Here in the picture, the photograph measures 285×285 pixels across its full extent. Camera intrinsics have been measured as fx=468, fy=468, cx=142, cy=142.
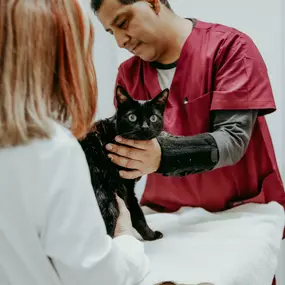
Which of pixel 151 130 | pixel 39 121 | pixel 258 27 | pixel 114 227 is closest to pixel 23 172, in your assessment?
pixel 39 121

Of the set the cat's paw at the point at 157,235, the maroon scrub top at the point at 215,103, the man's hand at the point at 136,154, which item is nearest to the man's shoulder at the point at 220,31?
the maroon scrub top at the point at 215,103

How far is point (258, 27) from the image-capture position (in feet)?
5.10

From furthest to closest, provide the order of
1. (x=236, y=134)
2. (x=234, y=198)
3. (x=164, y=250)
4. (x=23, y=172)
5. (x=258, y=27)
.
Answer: (x=258, y=27) → (x=234, y=198) → (x=236, y=134) → (x=164, y=250) → (x=23, y=172)

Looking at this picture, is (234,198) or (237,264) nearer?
(237,264)

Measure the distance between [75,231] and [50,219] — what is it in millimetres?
33

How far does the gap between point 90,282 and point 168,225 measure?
0.54 m

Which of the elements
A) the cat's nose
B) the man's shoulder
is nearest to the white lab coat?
the cat's nose

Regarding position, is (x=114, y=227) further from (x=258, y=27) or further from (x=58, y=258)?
(x=258, y=27)

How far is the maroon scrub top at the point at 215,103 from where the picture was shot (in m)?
1.10

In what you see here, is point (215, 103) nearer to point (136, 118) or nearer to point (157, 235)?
point (136, 118)

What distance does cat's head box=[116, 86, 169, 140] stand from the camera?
945 millimetres

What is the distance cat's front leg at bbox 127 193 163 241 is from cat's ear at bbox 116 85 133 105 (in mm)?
217

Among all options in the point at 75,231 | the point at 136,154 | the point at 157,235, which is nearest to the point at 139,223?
the point at 157,235

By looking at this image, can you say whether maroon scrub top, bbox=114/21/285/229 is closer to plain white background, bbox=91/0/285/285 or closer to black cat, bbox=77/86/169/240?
black cat, bbox=77/86/169/240
